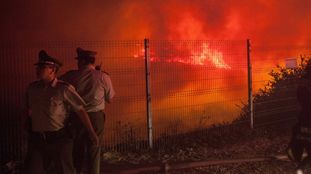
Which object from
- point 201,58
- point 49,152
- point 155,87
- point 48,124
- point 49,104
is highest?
point 201,58

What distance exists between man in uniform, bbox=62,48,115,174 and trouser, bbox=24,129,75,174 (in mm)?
1193

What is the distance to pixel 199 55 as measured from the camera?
1016 cm

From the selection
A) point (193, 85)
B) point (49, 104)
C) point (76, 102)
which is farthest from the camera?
point (193, 85)

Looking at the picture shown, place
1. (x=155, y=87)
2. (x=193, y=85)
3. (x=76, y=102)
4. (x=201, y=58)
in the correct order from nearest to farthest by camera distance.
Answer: (x=76, y=102) → (x=155, y=87) → (x=193, y=85) → (x=201, y=58)

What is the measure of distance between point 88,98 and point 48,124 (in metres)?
1.36

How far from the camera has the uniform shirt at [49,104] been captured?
494 centimetres

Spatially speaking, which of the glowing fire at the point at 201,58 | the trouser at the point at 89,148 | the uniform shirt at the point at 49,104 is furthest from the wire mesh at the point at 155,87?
the uniform shirt at the point at 49,104

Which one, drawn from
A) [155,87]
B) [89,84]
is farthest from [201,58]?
[89,84]

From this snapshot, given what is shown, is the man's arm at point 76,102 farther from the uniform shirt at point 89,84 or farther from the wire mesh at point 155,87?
the wire mesh at point 155,87

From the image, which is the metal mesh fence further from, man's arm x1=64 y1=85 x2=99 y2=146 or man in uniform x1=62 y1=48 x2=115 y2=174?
man's arm x1=64 y1=85 x2=99 y2=146

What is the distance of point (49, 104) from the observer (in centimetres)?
493

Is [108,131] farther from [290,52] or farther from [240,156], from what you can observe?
[290,52]

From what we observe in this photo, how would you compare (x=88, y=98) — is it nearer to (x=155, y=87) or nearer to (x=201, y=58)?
(x=155, y=87)

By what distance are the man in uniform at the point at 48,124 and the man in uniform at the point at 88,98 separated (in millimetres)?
1173
